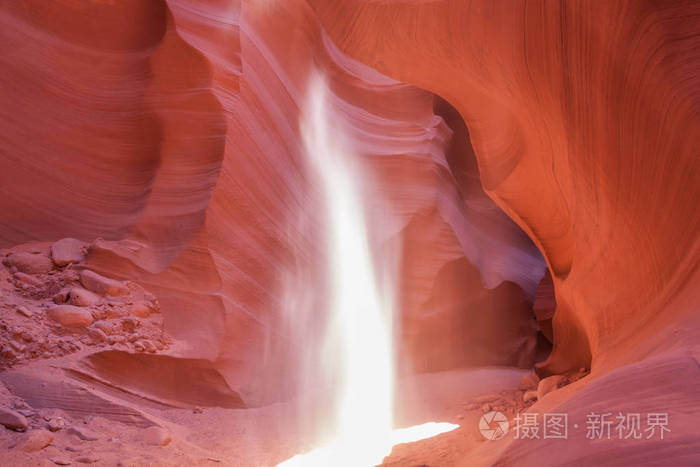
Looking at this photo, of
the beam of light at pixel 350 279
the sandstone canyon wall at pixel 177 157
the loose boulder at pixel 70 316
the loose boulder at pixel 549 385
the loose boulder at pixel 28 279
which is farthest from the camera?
the beam of light at pixel 350 279

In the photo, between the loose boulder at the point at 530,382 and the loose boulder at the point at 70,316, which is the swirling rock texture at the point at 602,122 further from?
the loose boulder at the point at 70,316

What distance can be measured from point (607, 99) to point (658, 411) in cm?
211

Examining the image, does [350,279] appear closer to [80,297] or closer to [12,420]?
[80,297]

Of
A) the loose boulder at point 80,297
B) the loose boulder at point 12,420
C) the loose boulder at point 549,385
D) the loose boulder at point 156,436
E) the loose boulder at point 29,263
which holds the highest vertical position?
the loose boulder at point 29,263

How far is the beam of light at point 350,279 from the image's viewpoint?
20.9 feet

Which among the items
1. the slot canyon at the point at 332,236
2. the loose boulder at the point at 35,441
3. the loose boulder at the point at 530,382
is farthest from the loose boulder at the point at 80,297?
the loose boulder at the point at 530,382

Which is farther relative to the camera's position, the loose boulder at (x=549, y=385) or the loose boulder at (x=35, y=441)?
the loose boulder at (x=549, y=385)

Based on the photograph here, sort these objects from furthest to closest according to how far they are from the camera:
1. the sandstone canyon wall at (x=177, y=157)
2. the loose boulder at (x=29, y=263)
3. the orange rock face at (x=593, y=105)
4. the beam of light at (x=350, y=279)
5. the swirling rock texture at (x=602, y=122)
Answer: the beam of light at (x=350, y=279), the sandstone canyon wall at (x=177, y=157), the loose boulder at (x=29, y=263), the orange rock face at (x=593, y=105), the swirling rock texture at (x=602, y=122)

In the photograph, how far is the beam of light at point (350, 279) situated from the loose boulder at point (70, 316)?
2.63 m

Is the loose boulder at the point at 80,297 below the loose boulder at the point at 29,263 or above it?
below

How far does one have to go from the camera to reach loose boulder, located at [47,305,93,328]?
167 inches

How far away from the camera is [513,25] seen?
3707 millimetres

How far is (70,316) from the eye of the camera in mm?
4270

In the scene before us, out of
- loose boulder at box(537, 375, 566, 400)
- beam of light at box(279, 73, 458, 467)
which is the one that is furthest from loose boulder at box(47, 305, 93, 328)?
loose boulder at box(537, 375, 566, 400)
